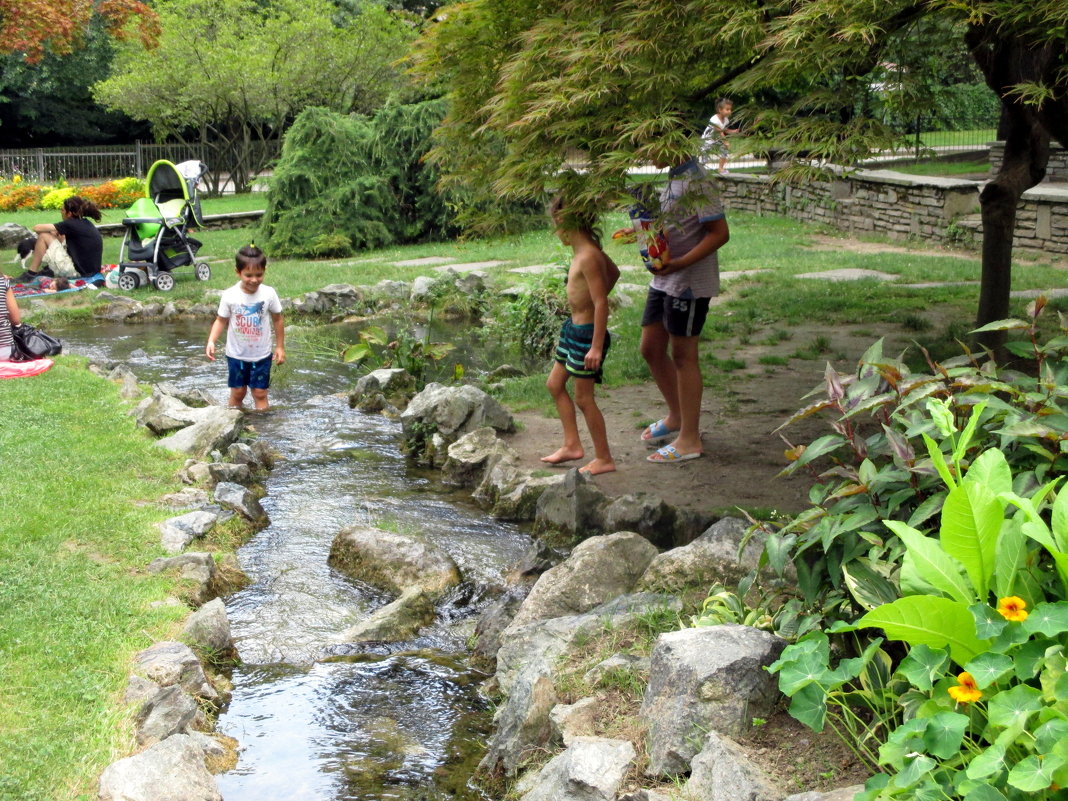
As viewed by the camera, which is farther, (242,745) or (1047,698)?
(242,745)

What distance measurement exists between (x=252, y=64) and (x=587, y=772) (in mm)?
26441

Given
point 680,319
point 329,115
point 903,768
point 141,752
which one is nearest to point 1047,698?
point 903,768

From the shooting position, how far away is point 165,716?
384 cm

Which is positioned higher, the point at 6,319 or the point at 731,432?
the point at 6,319

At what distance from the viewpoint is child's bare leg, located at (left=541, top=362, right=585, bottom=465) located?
265 inches

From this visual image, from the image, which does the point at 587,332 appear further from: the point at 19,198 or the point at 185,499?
the point at 19,198

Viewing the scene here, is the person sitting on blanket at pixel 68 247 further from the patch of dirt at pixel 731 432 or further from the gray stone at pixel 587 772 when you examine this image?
the gray stone at pixel 587 772

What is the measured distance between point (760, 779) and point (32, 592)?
10.9 feet

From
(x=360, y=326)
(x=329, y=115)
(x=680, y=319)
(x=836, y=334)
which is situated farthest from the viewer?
(x=329, y=115)

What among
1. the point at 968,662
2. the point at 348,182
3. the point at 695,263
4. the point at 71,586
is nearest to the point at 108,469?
the point at 71,586

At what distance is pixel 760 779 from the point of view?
9.76ft

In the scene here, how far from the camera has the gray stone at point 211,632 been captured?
462 cm

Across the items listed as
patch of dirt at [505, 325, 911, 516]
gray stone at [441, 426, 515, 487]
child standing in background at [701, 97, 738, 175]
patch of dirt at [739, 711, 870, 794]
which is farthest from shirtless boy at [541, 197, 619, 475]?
patch of dirt at [739, 711, 870, 794]

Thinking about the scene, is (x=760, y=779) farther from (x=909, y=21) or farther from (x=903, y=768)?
(x=909, y=21)
